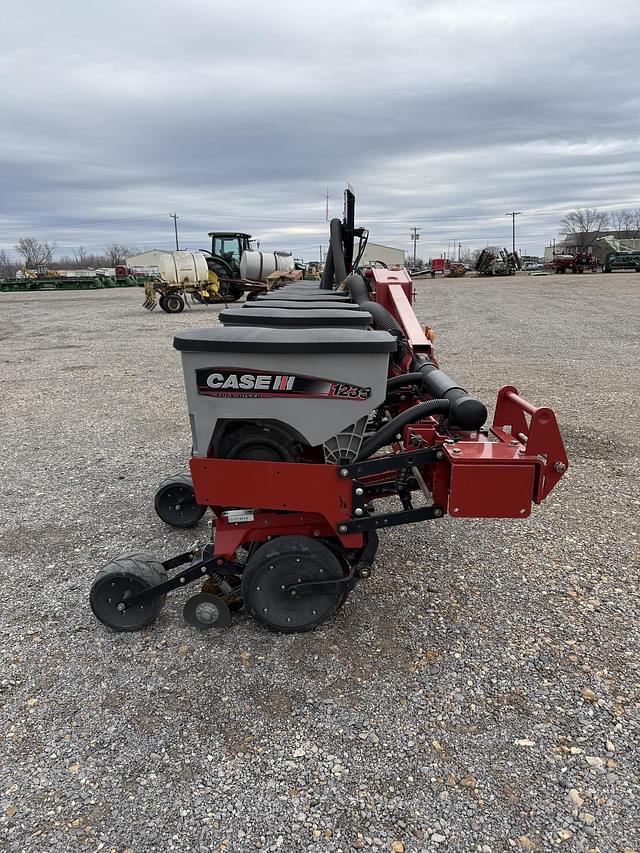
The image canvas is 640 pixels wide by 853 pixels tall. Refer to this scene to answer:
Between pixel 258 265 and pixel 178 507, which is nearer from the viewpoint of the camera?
pixel 178 507

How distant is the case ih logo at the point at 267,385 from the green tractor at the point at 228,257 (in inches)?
744

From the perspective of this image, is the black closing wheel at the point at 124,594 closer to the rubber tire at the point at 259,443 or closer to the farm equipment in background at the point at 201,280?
the rubber tire at the point at 259,443

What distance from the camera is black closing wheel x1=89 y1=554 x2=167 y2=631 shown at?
2.52 meters

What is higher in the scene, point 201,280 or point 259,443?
point 201,280

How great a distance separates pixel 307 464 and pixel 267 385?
36 centimetres

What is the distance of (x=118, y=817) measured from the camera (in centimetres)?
175

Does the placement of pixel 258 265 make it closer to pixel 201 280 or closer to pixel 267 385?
pixel 201 280

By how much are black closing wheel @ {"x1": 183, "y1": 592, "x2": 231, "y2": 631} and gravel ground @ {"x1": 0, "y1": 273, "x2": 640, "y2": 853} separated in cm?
8

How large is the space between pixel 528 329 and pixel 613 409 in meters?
6.60

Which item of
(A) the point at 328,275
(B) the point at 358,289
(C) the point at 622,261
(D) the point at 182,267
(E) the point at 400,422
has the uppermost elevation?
(C) the point at 622,261

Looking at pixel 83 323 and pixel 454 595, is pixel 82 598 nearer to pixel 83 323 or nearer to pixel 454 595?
pixel 454 595

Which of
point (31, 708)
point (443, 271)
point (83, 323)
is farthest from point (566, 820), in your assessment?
point (443, 271)

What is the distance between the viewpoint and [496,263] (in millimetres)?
37875

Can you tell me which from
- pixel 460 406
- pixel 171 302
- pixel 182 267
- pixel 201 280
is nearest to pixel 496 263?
pixel 201 280
